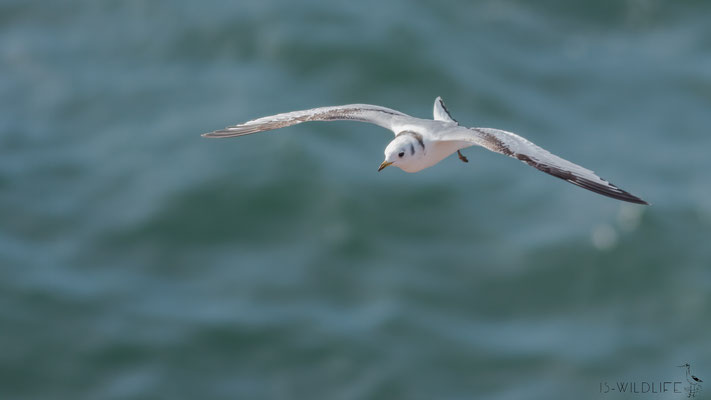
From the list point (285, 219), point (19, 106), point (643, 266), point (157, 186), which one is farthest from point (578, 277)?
point (19, 106)

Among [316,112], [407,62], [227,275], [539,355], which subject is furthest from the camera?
[407,62]

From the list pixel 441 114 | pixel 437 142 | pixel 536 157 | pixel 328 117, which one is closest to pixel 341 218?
pixel 441 114

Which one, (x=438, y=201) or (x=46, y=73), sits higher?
(x=46, y=73)

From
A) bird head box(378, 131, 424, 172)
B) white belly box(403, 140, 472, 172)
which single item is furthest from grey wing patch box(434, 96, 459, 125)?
bird head box(378, 131, 424, 172)

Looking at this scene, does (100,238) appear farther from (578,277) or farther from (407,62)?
(578,277)

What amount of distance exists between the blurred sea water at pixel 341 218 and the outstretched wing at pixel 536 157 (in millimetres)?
33022

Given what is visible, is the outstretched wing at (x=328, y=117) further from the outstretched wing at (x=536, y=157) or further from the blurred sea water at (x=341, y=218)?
the blurred sea water at (x=341, y=218)

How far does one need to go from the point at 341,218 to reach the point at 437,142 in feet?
118

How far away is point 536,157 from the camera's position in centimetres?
1515

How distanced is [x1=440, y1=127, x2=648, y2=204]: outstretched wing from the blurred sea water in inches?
1300

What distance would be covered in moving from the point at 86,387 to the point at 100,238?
8.62 metres

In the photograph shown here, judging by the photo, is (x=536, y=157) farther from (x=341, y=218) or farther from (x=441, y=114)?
(x=341, y=218)

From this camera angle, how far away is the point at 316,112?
60.1ft

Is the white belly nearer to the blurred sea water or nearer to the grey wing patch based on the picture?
the grey wing patch
